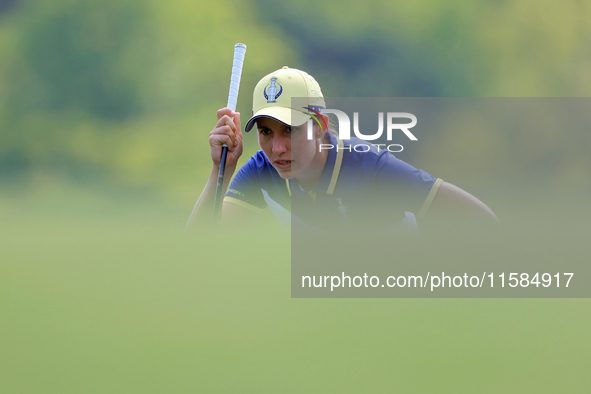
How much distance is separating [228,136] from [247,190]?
209mm

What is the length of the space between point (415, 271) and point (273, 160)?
21.2 inches

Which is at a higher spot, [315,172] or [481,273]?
[315,172]

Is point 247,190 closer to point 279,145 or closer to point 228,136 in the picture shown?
point 228,136

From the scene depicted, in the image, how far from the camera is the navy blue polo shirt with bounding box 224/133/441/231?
1.75 meters

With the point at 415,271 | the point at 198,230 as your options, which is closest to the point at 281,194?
the point at 198,230

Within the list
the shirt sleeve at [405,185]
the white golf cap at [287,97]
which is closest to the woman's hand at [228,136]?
the white golf cap at [287,97]

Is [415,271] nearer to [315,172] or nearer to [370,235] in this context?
[370,235]

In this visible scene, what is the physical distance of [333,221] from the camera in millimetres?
1974

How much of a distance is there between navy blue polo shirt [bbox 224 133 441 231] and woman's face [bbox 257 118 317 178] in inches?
5.5

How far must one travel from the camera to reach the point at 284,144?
5.63 ft

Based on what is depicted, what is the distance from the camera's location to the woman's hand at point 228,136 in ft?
6.70

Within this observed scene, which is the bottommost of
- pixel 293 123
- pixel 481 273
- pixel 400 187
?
pixel 481 273

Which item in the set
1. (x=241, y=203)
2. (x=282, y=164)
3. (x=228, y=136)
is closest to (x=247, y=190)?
(x=241, y=203)

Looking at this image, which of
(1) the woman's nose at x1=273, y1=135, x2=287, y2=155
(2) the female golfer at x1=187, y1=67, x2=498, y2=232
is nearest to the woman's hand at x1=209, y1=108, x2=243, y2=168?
(2) the female golfer at x1=187, y1=67, x2=498, y2=232
